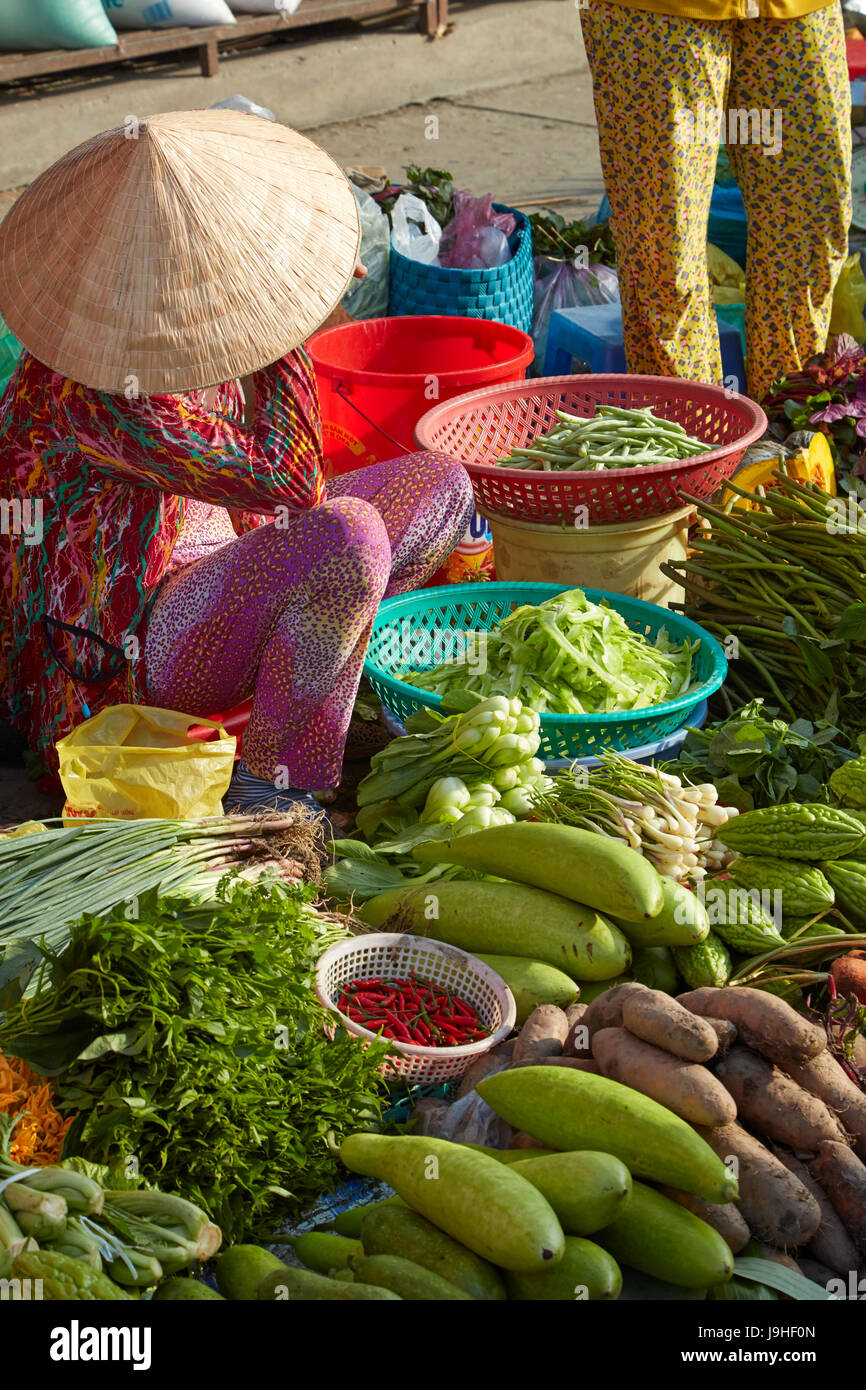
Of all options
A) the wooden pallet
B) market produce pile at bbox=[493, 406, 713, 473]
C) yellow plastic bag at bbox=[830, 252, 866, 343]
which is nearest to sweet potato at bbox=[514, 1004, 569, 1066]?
market produce pile at bbox=[493, 406, 713, 473]

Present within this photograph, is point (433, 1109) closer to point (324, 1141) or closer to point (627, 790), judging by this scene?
point (324, 1141)

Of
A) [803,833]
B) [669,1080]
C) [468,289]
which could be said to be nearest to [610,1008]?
[669,1080]

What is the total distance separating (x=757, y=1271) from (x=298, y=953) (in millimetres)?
769

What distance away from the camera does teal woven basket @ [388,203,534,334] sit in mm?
4195

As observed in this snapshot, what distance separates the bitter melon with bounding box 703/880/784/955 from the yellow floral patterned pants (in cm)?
215

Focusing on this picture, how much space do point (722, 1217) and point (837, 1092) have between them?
273 millimetres

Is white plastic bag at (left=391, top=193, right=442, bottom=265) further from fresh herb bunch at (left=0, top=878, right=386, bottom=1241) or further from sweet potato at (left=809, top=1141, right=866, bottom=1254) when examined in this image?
sweet potato at (left=809, top=1141, right=866, bottom=1254)

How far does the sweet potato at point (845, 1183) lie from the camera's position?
1664 millimetres

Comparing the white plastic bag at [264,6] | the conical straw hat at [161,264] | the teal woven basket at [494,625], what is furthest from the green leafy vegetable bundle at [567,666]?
the white plastic bag at [264,6]

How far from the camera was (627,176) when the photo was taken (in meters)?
3.73

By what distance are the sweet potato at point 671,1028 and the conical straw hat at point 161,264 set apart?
1221 mm

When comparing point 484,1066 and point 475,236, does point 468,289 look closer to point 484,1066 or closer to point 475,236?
point 475,236
